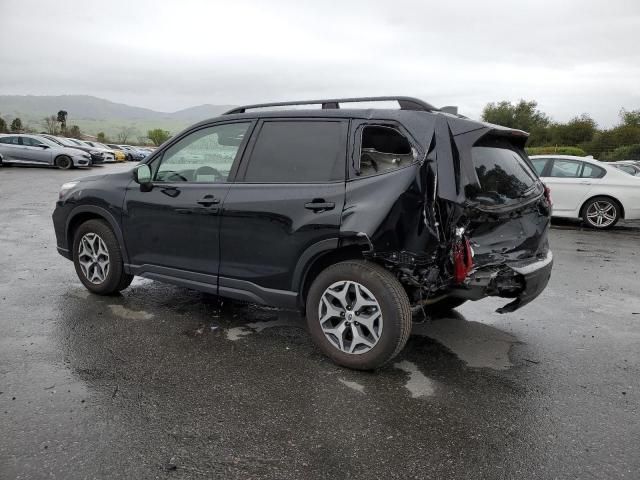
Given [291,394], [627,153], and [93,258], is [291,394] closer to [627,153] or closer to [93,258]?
[93,258]

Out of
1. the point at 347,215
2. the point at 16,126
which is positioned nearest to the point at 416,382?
→ the point at 347,215

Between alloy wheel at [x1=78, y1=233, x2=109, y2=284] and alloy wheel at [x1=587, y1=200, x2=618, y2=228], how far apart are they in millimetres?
10176

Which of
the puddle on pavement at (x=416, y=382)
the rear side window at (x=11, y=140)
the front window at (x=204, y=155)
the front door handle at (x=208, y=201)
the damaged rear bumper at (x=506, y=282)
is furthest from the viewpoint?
the rear side window at (x=11, y=140)

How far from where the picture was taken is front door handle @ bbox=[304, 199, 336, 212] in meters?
3.71

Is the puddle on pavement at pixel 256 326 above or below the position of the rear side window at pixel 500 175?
below

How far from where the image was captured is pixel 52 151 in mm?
24625

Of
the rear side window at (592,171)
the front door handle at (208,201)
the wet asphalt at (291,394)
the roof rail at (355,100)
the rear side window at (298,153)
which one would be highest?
the roof rail at (355,100)

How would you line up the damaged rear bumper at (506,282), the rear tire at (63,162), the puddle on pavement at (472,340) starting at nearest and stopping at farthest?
the damaged rear bumper at (506,282) < the puddle on pavement at (472,340) < the rear tire at (63,162)

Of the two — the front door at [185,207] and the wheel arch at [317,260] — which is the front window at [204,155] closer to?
the front door at [185,207]

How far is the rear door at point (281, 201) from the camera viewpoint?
3789 mm

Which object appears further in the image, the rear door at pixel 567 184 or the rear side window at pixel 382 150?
the rear door at pixel 567 184

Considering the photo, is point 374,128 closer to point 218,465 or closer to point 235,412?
point 235,412

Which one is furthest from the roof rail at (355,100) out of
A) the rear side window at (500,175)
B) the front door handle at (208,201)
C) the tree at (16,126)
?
the tree at (16,126)

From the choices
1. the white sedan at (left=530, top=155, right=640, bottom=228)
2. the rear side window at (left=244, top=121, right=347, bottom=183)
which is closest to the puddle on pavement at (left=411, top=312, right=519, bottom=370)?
the rear side window at (left=244, top=121, right=347, bottom=183)
